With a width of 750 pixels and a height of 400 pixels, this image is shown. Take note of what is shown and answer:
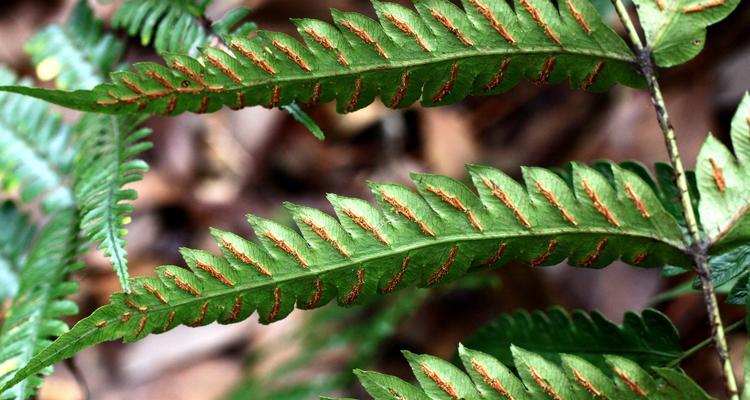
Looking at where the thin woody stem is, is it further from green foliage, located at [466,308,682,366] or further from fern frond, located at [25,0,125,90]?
fern frond, located at [25,0,125,90]

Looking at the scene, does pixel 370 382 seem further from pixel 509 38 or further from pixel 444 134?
pixel 444 134

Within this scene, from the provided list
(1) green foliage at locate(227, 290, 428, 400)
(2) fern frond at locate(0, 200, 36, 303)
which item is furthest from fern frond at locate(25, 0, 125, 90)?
(1) green foliage at locate(227, 290, 428, 400)

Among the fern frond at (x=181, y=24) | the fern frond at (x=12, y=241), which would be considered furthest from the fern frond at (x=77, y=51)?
the fern frond at (x=12, y=241)

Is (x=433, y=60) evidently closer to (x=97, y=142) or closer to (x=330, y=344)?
(x=97, y=142)

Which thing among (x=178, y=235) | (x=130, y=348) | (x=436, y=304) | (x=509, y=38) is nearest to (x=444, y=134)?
(x=436, y=304)

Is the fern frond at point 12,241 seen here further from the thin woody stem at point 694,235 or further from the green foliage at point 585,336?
the thin woody stem at point 694,235

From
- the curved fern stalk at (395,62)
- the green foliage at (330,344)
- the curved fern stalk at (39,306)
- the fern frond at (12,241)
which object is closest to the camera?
the curved fern stalk at (395,62)
